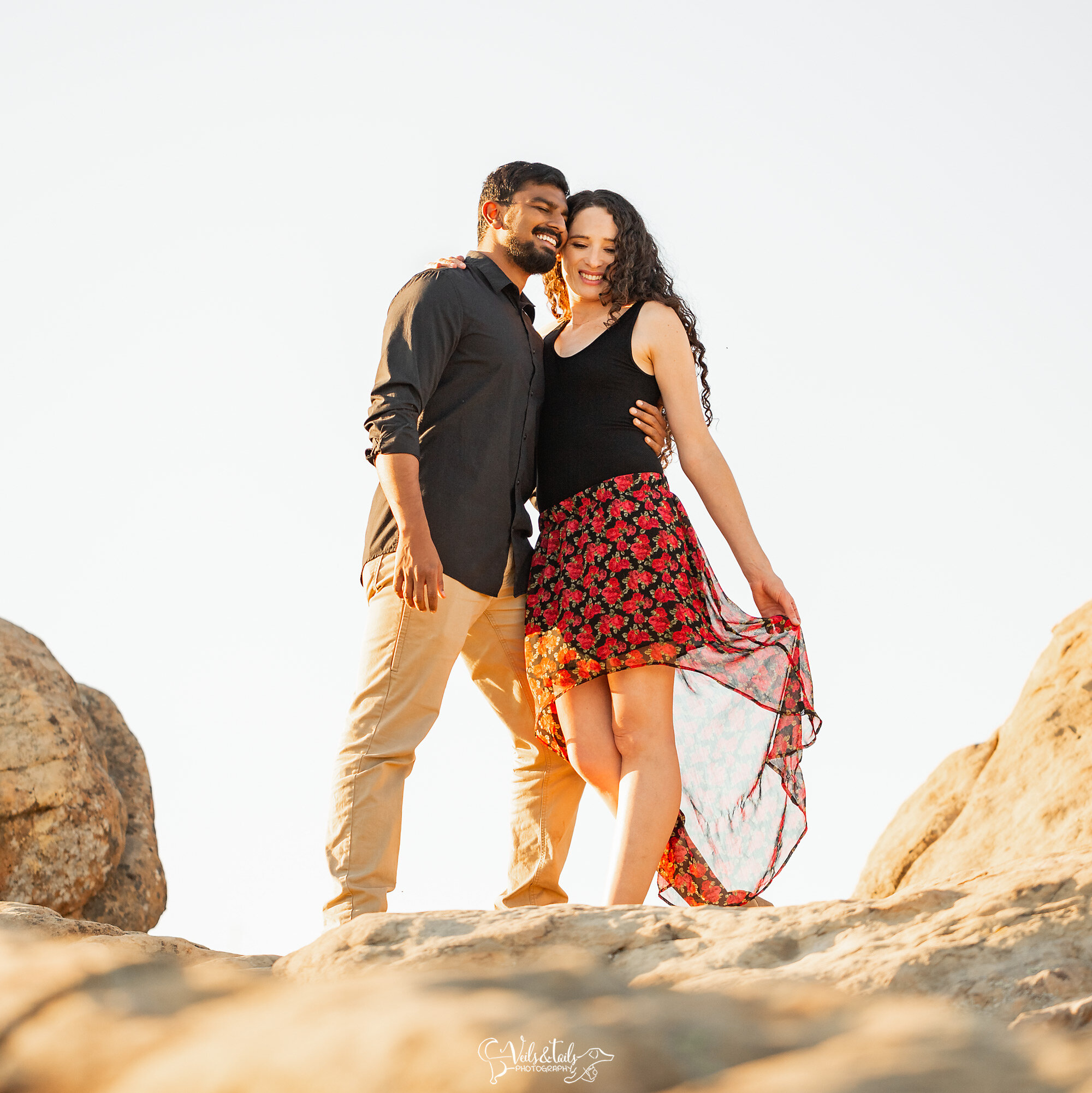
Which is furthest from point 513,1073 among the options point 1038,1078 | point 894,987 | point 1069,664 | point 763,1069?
point 1069,664

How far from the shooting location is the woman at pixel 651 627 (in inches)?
127

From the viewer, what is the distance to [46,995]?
1.07 metres

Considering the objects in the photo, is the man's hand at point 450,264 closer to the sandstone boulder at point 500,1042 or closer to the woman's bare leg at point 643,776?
the woman's bare leg at point 643,776

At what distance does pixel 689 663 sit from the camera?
3.28 metres

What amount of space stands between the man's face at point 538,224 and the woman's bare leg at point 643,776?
1.40 meters

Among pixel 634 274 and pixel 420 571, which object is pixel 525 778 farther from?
pixel 634 274

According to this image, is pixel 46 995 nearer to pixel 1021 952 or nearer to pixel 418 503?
pixel 1021 952

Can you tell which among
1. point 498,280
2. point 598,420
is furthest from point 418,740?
point 498,280

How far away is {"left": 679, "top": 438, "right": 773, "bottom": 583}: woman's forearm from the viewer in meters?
3.46

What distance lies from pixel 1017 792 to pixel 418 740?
300 centimetres

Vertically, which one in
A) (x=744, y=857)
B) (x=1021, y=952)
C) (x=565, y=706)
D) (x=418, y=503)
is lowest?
(x=744, y=857)

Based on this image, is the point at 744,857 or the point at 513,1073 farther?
Result: the point at 744,857

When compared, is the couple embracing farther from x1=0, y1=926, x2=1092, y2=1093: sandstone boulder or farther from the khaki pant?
x1=0, y1=926, x2=1092, y2=1093: sandstone boulder

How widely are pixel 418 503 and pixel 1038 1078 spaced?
265cm
